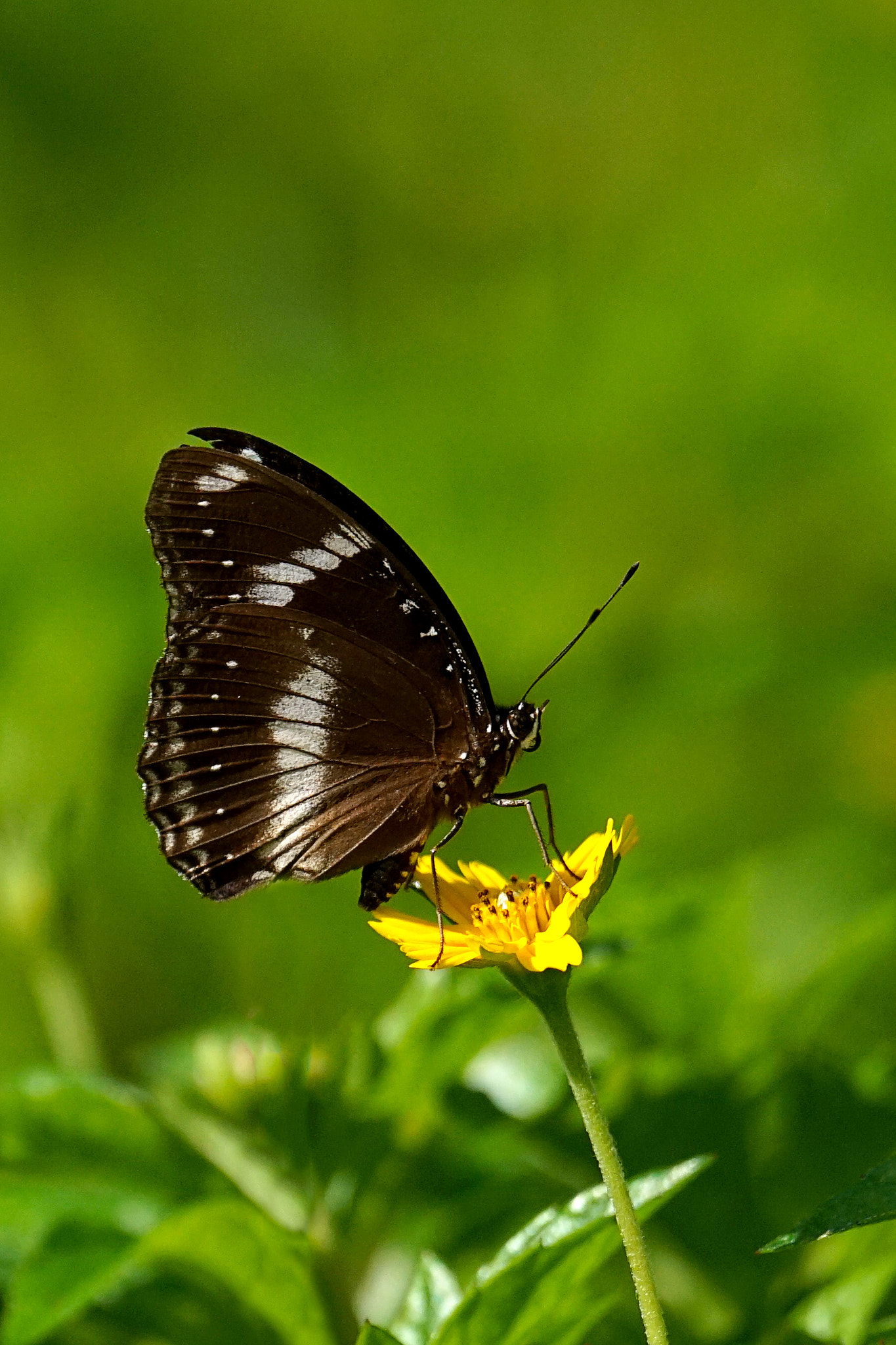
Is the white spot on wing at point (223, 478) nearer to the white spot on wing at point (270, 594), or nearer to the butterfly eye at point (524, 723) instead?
the white spot on wing at point (270, 594)

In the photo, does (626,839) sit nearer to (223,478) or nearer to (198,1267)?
(198,1267)

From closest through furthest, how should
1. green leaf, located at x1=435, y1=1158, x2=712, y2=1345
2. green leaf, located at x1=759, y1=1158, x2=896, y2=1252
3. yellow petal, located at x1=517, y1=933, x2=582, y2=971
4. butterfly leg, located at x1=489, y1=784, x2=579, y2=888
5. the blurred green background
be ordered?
green leaf, located at x1=759, y1=1158, x2=896, y2=1252, green leaf, located at x1=435, y1=1158, x2=712, y2=1345, yellow petal, located at x1=517, y1=933, x2=582, y2=971, butterfly leg, located at x1=489, y1=784, x2=579, y2=888, the blurred green background

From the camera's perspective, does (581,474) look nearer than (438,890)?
Answer: No

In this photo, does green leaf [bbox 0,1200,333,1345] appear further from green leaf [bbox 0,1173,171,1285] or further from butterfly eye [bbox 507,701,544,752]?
butterfly eye [bbox 507,701,544,752]

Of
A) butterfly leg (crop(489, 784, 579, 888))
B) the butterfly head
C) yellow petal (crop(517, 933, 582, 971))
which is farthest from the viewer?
the butterfly head

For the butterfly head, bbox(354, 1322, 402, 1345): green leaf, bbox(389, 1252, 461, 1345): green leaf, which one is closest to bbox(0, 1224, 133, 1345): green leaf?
bbox(389, 1252, 461, 1345): green leaf

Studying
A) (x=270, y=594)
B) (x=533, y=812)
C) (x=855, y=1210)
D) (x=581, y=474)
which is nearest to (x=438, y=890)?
(x=533, y=812)
